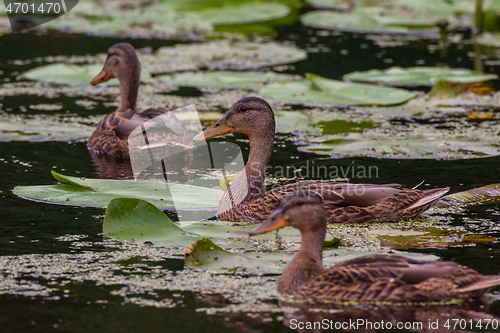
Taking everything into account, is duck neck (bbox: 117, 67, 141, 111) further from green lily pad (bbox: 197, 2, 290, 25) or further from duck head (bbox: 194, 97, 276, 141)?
green lily pad (bbox: 197, 2, 290, 25)

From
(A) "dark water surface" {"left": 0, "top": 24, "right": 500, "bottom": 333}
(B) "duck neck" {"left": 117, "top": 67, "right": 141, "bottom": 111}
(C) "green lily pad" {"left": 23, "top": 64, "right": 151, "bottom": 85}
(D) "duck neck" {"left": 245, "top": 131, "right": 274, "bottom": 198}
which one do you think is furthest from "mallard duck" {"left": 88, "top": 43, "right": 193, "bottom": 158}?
(C) "green lily pad" {"left": 23, "top": 64, "right": 151, "bottom": 85}

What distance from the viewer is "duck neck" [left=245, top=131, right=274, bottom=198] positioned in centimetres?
581

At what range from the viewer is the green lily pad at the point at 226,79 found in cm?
1057

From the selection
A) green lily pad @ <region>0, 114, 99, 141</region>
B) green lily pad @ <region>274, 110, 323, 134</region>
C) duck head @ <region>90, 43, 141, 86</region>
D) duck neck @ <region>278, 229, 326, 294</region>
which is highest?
duck head @ <region>90, 43, 141, 86</region>

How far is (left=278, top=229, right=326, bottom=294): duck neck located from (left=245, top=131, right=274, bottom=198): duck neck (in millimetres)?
1554

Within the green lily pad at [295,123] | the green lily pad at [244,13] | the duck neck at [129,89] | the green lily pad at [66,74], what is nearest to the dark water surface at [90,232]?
the green lily pad at [295,123]

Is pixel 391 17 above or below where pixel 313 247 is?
above

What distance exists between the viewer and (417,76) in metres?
10.9

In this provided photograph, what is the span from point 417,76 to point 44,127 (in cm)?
588

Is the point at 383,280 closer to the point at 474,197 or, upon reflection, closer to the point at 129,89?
the point at 474,197

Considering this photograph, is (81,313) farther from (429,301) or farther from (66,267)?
(429,301)

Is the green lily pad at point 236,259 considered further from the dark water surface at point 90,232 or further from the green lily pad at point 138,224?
the green lily pad at point 138,224

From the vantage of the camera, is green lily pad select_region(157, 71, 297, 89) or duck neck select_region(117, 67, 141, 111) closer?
duck neck select_region(117, 67, 141, 111)

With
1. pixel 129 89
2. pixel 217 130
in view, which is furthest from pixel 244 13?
pixel 217 130
